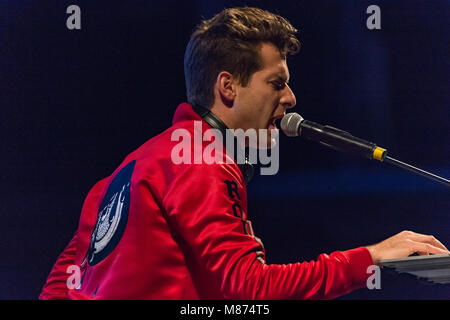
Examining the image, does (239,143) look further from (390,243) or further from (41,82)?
(41,82)

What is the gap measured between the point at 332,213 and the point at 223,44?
115 cm

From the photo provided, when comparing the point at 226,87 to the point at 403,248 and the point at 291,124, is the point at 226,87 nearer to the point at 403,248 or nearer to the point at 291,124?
the point at 291,124

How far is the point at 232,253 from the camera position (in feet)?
4.42

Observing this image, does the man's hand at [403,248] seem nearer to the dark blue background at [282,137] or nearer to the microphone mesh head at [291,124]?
the microphone mesh head at [291,124]

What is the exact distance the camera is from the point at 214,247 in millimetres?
1355

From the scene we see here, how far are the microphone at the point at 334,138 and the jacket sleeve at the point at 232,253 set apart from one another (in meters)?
0.36

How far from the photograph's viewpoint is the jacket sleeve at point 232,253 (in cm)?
135

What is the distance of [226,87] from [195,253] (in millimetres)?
662

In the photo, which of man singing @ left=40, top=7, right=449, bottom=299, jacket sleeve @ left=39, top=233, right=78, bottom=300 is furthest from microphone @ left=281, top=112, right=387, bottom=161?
jacket sleeve @ left=39, top=233, right=78, bottom=300

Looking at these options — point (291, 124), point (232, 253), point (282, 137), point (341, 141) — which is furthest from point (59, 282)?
point (282, 137)

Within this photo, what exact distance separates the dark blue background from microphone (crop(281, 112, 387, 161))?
97 centimetres

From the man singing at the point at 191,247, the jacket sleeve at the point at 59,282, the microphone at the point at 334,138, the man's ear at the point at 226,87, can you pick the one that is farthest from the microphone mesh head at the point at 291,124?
the jacket sleeve at the point at 59,282

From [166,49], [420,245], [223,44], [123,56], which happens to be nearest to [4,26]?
[123,56]
